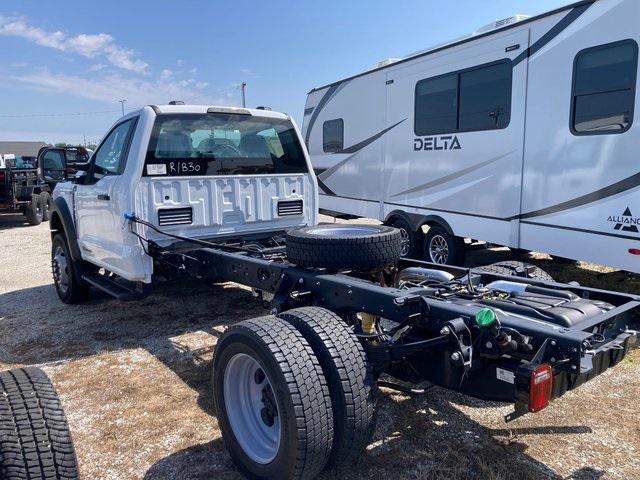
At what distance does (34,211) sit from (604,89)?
14.3 metres

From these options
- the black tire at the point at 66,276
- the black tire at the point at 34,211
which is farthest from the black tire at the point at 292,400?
the black tire at the point at 34,211

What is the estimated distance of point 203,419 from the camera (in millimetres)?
3535

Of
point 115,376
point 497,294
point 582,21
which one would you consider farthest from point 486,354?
point 582,21

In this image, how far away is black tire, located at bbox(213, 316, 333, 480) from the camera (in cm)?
249

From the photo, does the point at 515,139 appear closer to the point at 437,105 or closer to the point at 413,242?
the point at 437,105

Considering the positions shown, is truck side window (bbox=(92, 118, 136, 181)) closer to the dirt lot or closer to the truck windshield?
the truck windshield

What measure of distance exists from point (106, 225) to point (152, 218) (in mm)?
720

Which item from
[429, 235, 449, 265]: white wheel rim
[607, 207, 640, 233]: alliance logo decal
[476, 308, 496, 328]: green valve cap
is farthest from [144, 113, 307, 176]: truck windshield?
[476, 308, 496, 328]: green valve cap

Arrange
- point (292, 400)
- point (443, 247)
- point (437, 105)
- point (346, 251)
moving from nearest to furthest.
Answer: point (292, 400) → point (346, 251) → point (437, 105) → point (443, 247)

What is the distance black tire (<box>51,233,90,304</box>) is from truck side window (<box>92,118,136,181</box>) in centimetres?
119

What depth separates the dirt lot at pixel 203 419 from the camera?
9.70 ft

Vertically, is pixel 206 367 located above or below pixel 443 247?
below

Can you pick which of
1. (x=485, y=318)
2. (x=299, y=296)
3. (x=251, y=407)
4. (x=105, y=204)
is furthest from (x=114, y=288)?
(x=485, y=318)

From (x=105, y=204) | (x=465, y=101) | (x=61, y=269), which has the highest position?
(x=465, y=101)
